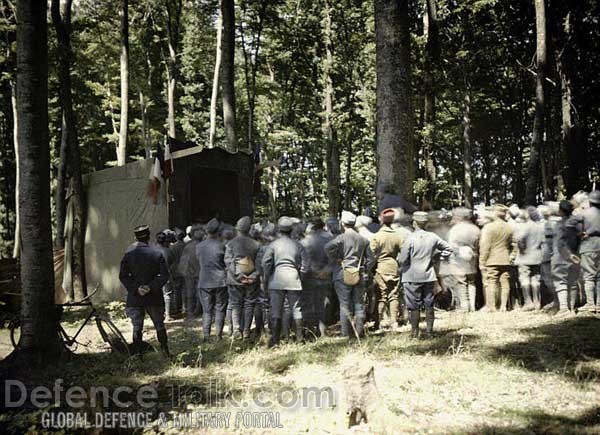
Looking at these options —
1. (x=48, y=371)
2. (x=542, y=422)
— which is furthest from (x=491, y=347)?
(x=48, y=371)

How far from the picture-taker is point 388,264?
28.5ft

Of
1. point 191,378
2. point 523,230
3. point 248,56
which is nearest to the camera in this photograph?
point 191,378

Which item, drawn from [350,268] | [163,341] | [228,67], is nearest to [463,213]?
[350,268]

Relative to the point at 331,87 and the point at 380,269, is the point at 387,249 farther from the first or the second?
the point at 331,87

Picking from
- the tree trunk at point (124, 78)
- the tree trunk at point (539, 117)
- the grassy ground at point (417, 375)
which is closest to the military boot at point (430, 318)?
the grassy ground at point (417, 375)

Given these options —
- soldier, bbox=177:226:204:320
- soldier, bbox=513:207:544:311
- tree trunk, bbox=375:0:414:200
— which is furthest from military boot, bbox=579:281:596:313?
soldier, bbox=177:226:204:320

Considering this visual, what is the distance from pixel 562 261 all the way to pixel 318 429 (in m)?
5.89

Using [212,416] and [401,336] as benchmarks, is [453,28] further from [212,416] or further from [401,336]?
[212,416]

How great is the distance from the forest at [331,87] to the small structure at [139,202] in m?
0.93

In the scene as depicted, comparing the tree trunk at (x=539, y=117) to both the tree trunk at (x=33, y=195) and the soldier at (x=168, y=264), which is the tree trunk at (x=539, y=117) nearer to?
the soldier at (x=168, y=264)

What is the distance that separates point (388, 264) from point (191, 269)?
473 centimetres

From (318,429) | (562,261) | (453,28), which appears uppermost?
(453,28)

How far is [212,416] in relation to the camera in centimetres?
521

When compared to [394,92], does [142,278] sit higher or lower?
lower
